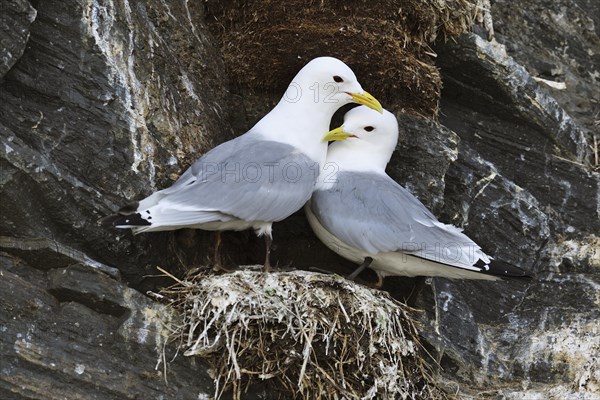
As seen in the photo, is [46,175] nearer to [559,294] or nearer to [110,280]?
[110,280]

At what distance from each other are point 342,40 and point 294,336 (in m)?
2.21

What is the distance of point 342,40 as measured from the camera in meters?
7.32

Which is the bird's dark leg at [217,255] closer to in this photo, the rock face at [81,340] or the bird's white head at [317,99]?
the rock face at [81,340]

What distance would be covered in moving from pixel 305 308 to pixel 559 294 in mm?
2065

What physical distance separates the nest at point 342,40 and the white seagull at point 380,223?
0.35 metres

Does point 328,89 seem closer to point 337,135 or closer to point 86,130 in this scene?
point 337,135

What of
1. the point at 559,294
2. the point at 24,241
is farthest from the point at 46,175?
the point at 559,294

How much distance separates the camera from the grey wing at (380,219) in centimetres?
661

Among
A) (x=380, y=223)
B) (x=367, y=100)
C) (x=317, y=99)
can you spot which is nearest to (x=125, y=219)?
(x=380, y=223)

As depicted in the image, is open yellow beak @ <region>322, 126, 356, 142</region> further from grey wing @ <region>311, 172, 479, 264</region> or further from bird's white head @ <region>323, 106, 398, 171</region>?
grey wing @ <region>311, 172, 479, 264</region>

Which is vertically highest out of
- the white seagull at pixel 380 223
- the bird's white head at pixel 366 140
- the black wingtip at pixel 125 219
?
the black wingtip at pixel 125 219

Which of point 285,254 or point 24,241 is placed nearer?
point 24,241

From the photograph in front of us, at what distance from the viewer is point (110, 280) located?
609 cm

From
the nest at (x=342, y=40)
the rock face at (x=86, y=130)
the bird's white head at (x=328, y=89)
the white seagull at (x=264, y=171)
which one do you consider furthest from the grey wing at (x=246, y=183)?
the nest at (x=342, y=40)
